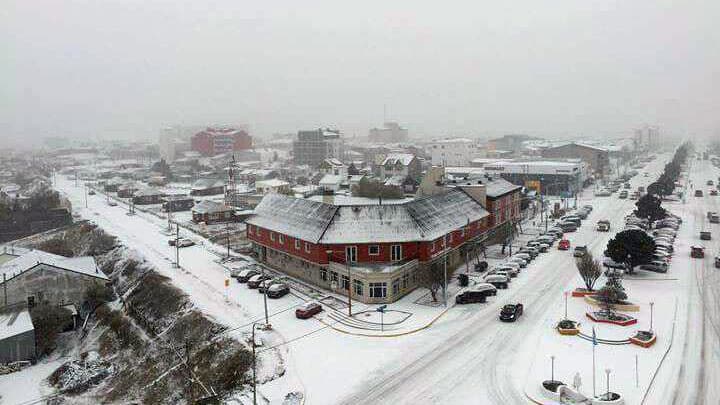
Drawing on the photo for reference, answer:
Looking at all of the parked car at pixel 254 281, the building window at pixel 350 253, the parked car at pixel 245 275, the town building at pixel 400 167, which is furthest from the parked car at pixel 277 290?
the town building at pixel 400 167

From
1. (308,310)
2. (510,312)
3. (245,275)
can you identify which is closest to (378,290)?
(308,310)

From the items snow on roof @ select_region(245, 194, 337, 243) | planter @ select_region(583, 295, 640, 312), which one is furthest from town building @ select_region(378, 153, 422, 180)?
planter @ select_region(583, 295, 640, 312)

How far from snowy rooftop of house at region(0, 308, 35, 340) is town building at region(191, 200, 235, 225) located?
34.9 m

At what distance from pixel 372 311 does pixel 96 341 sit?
22.6 meters

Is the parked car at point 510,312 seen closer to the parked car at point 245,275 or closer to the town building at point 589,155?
the parked car at point 245,275

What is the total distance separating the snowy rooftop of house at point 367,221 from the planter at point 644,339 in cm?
1555

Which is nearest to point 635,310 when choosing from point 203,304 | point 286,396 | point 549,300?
point 549,300

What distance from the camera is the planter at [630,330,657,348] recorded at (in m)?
28.8

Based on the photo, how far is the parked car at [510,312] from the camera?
33.5 metres

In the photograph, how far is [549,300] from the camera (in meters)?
37.9

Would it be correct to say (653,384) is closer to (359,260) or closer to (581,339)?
(581,339)

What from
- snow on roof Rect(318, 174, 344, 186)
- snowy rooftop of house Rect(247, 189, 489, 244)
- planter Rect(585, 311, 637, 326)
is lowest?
planter Rect(585, 311, 637, 326)

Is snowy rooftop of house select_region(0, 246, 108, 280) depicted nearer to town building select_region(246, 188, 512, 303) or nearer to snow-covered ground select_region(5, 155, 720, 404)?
snow-covered ground select_region(5, 155, 720, 404)

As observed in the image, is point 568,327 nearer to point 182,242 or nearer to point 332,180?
point 182,242
